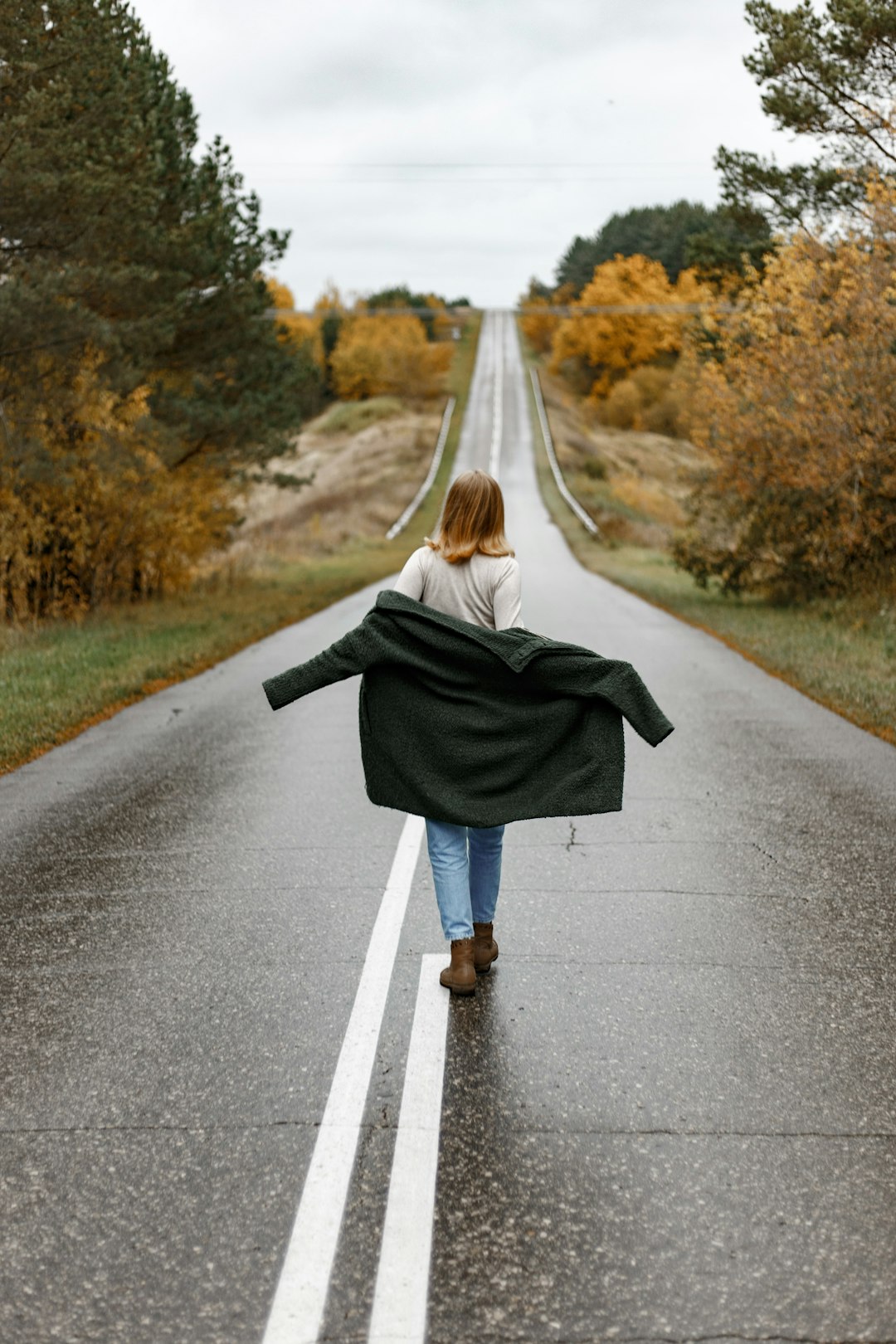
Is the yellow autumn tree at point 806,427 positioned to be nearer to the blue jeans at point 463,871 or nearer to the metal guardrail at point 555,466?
the blue jeans at point 463,871

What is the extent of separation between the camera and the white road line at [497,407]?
221 ft

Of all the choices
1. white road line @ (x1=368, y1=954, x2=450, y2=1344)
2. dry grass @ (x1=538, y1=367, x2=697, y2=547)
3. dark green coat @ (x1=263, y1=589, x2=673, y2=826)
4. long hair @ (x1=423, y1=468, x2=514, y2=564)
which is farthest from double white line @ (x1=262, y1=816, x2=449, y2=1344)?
dry grass @ (x1=538, y1=367, x2=697, y2=547)

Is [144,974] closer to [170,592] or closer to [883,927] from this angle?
[883,927]

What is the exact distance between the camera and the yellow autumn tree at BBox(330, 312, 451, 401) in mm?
88250

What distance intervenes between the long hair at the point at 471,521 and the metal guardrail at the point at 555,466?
131 feet

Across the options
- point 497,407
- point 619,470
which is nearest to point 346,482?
point 619,470

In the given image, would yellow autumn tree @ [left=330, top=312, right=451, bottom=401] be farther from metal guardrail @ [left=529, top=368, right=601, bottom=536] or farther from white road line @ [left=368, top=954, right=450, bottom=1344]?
white road line @ [left=368, top=954, right=450, bottom=1344]

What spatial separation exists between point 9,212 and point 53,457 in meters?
3.51

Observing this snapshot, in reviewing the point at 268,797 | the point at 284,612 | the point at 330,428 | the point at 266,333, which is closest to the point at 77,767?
the point at 268,797

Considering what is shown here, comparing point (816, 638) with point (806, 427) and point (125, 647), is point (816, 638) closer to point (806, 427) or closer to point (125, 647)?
point (806, 427)

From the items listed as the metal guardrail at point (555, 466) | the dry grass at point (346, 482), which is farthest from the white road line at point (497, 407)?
the dry grass at point (346, 482)

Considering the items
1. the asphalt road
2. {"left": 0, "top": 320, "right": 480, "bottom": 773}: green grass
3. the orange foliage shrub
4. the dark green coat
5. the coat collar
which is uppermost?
the orange foliage shrub

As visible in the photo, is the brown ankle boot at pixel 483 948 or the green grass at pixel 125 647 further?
the green grass at pixel 125 647

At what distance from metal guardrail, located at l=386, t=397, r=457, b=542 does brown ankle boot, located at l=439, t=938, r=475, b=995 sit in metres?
41.2
